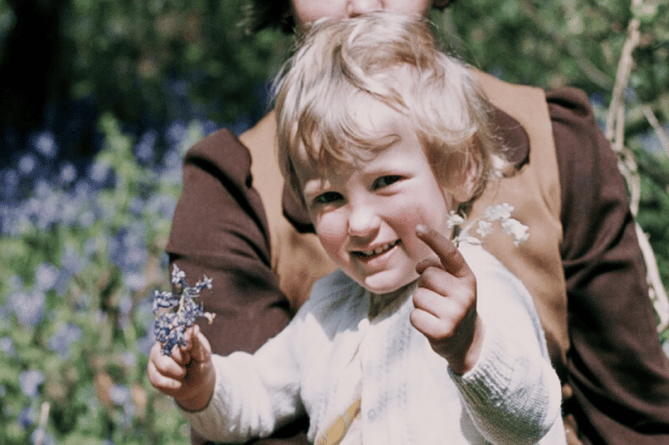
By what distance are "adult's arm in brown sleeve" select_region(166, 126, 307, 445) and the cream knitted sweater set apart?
82mm

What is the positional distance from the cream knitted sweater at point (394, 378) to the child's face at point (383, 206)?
0.36 ft

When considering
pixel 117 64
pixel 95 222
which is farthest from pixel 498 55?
pixel 117 64

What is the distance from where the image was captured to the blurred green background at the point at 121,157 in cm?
242

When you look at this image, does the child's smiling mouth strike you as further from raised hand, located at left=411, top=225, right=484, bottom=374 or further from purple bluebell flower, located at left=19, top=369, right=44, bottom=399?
purple bluebell flower, located at left=19, top=369, right=44, bottom=399

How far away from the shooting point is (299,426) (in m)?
1.67

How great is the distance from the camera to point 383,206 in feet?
4.32

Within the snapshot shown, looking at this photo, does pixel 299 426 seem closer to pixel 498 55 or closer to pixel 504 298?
pixel 504 298

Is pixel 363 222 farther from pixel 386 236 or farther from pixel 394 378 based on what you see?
pixel 394 378

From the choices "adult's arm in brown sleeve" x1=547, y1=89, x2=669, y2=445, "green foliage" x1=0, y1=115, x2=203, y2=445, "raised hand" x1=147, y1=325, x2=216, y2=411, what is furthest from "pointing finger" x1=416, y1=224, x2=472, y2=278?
"green foliage" x1=0, y1=115, x2=203, y2=445

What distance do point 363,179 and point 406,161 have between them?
0.08 metres

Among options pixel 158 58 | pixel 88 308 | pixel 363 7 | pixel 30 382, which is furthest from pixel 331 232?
pixel 158 58

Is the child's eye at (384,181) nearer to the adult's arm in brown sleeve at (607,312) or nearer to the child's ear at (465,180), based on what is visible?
the child's ear at (465,180)

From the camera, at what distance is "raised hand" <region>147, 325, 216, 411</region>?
4.42 feet

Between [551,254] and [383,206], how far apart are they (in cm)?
47
